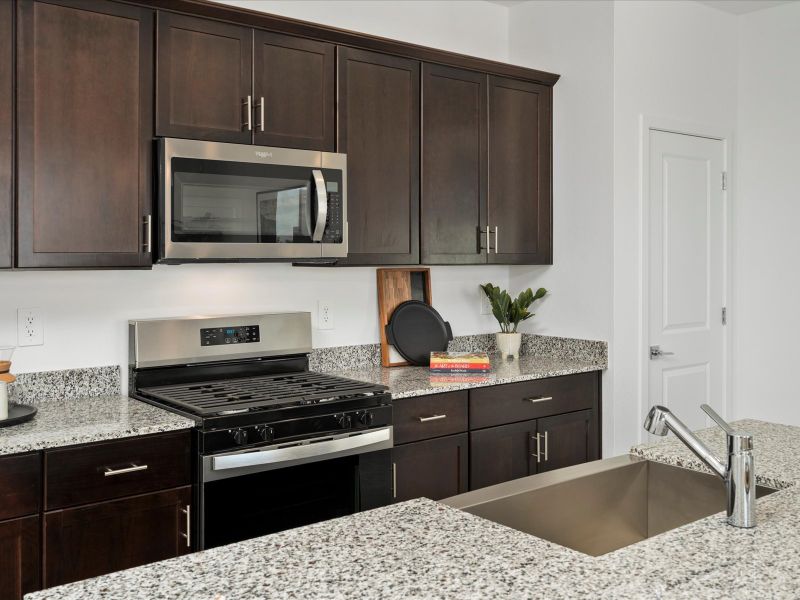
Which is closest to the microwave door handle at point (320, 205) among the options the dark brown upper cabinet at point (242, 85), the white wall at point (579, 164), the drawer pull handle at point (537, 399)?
the dark brown upper cabinet at point (242, 85)

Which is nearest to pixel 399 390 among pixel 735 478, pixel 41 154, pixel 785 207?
pixel 41 154

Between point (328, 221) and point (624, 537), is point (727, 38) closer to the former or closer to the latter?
point (328, 221)

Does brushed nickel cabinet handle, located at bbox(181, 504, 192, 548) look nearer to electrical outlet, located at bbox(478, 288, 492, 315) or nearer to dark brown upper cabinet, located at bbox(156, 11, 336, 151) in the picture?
dark brown upper cabinet, located at bbox(156, 11, 336, 151)

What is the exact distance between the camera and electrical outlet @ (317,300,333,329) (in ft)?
11.4

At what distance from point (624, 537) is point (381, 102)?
6.63 ft

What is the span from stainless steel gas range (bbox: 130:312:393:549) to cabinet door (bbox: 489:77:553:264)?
110cm

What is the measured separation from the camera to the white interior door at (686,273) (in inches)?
154

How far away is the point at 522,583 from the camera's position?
1.19 m

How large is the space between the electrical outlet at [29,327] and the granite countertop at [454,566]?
5.61ft

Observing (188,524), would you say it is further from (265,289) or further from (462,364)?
(462,364)

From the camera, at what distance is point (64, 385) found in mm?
2789

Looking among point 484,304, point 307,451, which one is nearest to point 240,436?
point 307,451

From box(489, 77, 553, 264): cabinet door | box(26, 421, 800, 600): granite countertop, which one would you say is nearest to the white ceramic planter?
box(489, 77, 553, 264): cabinet door

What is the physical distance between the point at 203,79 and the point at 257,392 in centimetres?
111
